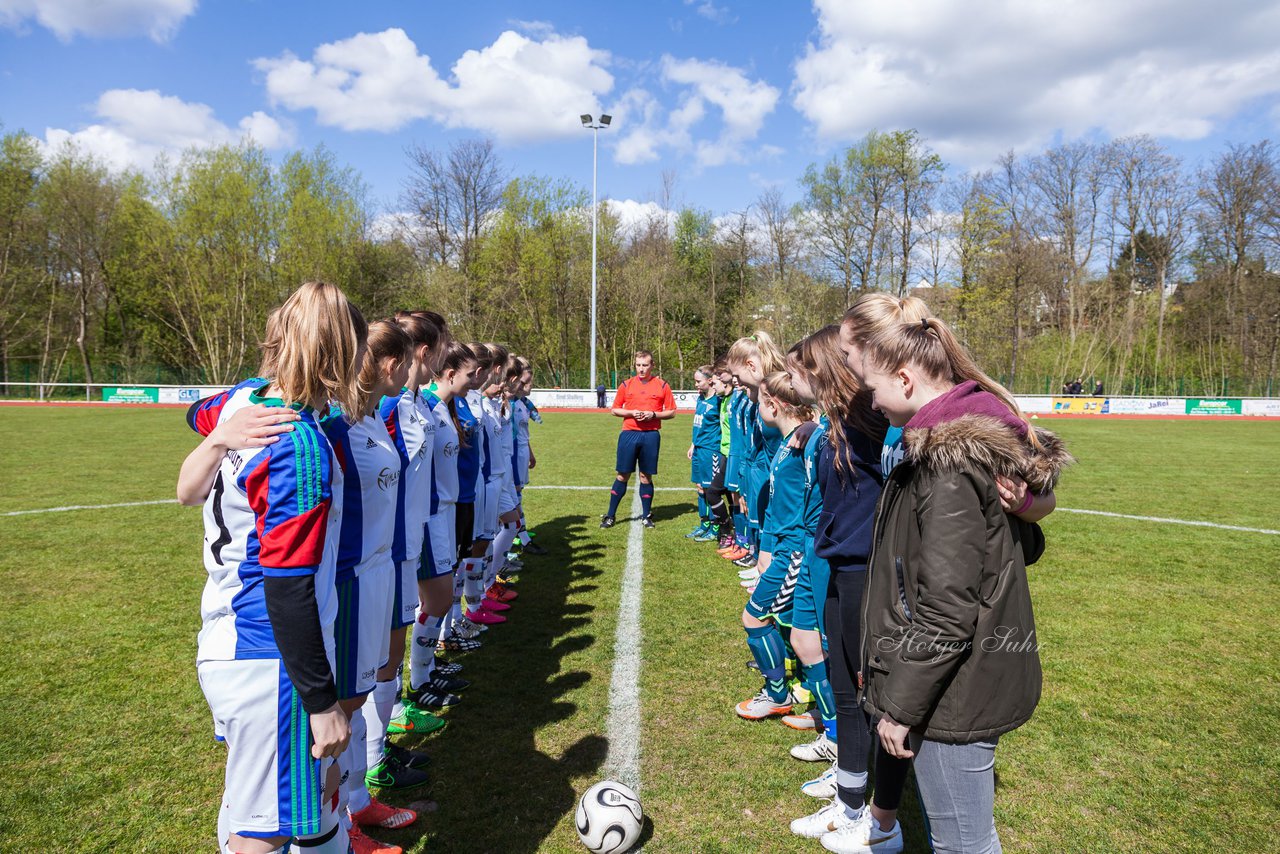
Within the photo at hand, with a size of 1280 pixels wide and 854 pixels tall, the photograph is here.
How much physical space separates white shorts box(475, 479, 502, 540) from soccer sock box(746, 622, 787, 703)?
8.04 ft

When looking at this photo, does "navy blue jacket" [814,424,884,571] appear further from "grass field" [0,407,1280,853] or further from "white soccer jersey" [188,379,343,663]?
"white soccer jersey" [188,379,343,663]

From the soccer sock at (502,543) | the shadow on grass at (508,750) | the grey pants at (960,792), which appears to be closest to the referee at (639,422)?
the soccer sock at (502,543)

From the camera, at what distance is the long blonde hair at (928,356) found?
214 cm

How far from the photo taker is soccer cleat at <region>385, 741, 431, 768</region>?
3.61 m

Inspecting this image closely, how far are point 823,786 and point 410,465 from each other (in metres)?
2.59

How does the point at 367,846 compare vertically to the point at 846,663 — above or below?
below

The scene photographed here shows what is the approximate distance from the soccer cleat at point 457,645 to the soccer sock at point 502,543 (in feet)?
3.56

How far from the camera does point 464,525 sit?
16.7 feet

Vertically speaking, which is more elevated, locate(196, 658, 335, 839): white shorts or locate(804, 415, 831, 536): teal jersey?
locate(804, 415, 831, 536): teal jersey

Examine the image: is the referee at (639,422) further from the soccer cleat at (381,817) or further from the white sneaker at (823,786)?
the soccer cleat at (381,817)

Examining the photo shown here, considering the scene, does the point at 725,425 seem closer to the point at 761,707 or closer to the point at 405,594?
the point at 761,707

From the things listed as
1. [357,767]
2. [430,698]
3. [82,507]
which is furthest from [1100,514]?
[82,507]

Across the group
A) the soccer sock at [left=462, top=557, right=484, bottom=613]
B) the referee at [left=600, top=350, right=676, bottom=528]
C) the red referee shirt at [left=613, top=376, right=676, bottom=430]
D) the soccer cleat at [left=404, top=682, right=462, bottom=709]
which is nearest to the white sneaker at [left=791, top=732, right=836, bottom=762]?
the soccer cleat at [left=404, top=682, right=462, bottom=709]

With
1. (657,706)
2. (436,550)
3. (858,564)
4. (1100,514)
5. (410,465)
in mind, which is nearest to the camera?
(858,564)
